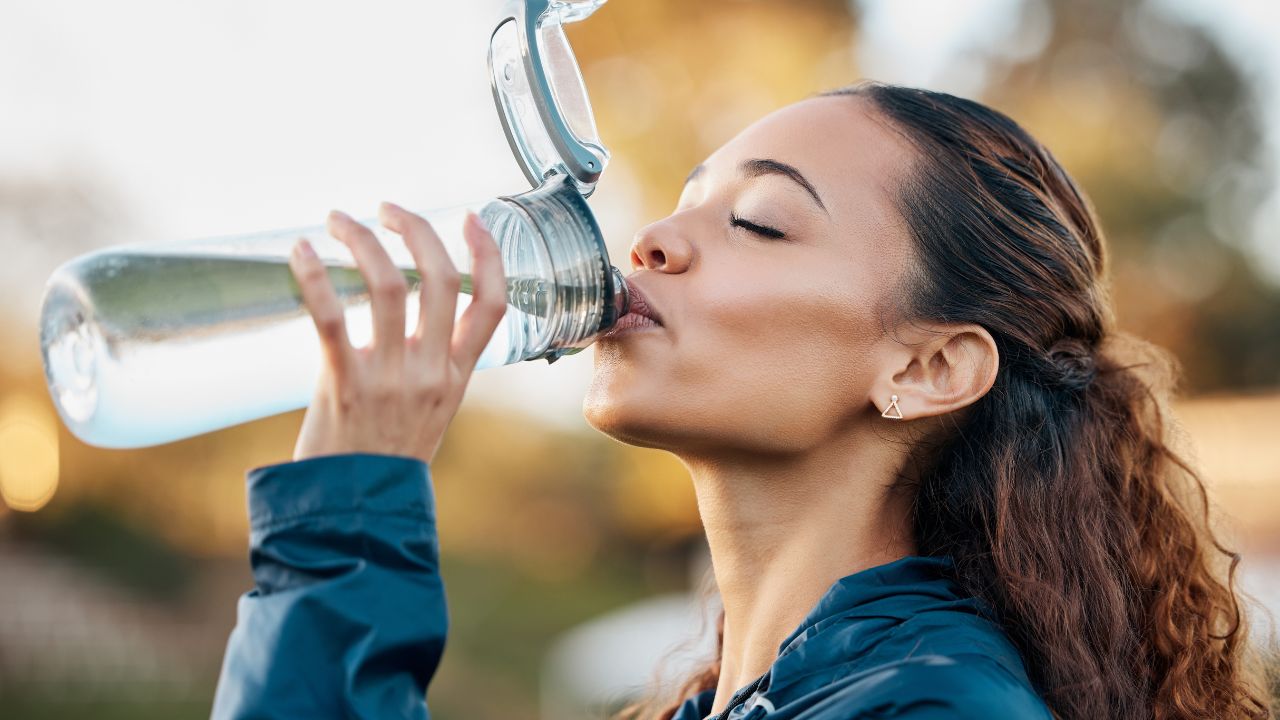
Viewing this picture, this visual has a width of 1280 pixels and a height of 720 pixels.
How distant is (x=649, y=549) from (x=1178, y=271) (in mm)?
6074

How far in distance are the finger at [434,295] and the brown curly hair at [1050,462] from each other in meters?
0.71

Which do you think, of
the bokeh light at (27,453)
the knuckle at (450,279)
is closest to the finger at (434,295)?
the knuckle at (450,279)

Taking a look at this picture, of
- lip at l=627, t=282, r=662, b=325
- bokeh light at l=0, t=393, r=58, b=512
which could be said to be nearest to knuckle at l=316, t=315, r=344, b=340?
lip at l=627, t=282, r=662, b=325

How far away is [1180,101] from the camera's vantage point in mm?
12125

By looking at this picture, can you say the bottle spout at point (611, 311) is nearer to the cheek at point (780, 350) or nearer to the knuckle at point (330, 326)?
the cheek at point (780, 350)

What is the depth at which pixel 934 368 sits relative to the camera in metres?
1.64

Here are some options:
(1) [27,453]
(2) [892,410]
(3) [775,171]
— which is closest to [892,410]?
(2) [892,410]

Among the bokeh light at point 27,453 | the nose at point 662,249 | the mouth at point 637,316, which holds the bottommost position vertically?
the bokeh light at point 27,453

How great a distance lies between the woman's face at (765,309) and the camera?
1512 mm

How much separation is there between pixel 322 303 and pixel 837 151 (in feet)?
2.78

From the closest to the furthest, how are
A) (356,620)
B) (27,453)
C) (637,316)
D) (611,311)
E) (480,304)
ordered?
1. (356,620)
2. (480,304)
3. (611,311)
4. (637,316)
5. (27,453)

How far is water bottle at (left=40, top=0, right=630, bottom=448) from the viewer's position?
112 centimetres

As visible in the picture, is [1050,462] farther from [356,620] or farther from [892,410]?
[356,620]

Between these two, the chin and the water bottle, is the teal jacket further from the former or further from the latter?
the chin
